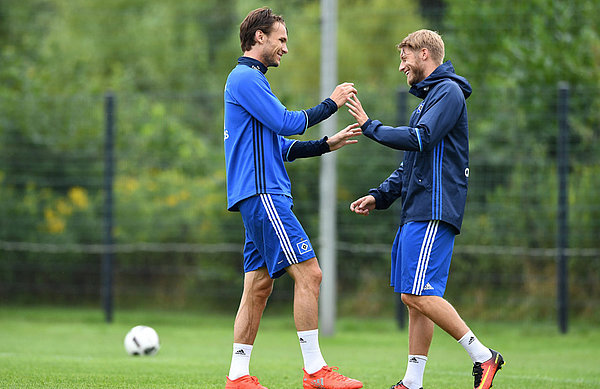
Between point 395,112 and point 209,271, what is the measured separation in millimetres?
3076

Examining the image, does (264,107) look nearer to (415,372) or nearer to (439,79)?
(439,79)

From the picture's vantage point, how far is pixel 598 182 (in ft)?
31.0

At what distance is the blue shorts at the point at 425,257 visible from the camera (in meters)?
4.68

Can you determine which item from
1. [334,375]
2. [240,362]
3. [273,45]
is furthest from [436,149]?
[240,362]

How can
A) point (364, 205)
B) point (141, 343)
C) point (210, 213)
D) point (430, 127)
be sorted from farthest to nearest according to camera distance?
point (210, 213), point (141, 343), point (364, 205), point (430, 127)

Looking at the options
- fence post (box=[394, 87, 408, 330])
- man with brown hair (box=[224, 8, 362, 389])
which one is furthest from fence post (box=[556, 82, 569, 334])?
man with brown hair (box=[224, 8, 362, 389])

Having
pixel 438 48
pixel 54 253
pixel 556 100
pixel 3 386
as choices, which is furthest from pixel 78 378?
pixel 556 100

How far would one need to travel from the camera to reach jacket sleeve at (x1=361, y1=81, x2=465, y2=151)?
4.64m

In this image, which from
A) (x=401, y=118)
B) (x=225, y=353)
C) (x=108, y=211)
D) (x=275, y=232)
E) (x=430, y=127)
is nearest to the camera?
(x=430, y=127)

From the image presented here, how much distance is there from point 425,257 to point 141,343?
3.28 meters

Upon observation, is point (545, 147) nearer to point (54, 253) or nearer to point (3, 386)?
point (54, 253)

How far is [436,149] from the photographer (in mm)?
4777

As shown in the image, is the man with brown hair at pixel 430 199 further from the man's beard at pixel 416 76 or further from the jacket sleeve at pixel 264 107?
the jacket sleeve at pixel 264 107

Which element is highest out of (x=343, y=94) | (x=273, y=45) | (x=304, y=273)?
(x=273, y=45)
